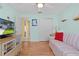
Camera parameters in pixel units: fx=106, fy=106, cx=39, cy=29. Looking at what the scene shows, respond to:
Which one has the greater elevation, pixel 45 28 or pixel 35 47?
pixel 45 28

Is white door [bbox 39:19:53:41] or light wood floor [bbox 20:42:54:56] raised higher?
white door [bbox 39:19:53:41]

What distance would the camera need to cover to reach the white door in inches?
29.8

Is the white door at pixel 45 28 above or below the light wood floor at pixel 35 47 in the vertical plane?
above

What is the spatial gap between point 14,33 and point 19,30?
41 millimetres

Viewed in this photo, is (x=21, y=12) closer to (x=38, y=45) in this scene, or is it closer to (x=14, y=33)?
(x=14, y=33)

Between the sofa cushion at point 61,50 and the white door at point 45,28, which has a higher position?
the white door at point 45,28

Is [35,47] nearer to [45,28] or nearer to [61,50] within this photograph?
[45,28]

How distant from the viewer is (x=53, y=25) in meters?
0.77

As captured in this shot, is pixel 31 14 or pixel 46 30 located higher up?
pixel 31 14

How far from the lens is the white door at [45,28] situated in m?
0.76

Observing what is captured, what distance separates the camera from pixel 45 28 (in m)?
0.78

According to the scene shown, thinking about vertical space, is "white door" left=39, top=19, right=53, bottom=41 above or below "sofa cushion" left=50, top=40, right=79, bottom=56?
above

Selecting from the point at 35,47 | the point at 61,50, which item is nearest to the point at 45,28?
the point at 35,47

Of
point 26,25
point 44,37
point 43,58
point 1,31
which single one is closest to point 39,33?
point 44,37
